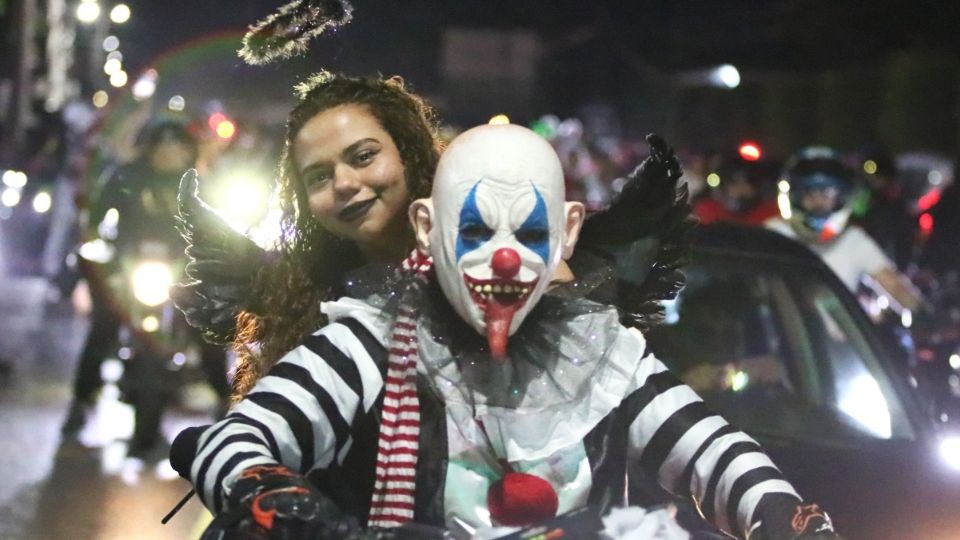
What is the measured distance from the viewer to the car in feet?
16.2

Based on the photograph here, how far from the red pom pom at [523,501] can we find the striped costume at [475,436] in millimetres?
45

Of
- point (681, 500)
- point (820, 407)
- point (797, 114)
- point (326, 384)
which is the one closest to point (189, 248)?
point (326, 384)

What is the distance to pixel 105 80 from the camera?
133 ft

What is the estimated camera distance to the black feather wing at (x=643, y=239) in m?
4.30

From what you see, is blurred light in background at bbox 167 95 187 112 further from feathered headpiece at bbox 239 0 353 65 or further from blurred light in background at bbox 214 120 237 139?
feathered headpiece at bbox 239 0 353 65

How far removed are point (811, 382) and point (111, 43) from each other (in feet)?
134

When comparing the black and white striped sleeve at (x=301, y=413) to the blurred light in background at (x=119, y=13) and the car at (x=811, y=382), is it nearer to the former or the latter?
the car at (x=811, y=382)

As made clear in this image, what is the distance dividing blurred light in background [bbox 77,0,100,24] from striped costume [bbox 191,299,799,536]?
31.0 metres

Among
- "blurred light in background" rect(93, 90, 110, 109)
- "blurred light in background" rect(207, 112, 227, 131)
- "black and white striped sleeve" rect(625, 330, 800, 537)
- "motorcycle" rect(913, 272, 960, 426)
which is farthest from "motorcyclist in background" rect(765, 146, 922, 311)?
"blurred light in background" rect(93, 90, 110, 109)

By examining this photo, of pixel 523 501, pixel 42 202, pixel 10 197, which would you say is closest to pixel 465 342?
pixel 523 501

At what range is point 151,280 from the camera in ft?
32.2

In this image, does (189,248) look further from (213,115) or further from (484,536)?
(213,115)

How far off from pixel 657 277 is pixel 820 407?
5.91 ft

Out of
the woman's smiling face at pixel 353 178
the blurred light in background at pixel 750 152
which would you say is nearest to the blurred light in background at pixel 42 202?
the blurred light in background at pixel 750 152
